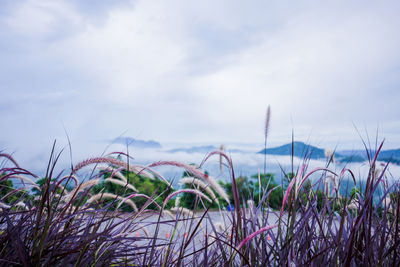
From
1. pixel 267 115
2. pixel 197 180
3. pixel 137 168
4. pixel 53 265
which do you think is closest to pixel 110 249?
pixel 53 265

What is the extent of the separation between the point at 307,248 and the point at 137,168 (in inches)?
35.3

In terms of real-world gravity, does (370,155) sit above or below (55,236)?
above

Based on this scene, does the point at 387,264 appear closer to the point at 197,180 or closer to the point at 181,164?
the point at 197,180

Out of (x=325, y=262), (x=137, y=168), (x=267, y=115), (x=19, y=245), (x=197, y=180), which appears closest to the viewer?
(x=19, y=245)

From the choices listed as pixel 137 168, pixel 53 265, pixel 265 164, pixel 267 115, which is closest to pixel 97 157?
pixel 137 168

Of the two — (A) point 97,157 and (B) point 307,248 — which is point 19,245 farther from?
(B) point 307,248

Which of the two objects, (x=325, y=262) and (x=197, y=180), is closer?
(x=325, y=262)

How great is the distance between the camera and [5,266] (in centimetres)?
128

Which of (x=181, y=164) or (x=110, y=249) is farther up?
(x=181, y=164)

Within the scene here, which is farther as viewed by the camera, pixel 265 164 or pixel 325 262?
pixel 265 164

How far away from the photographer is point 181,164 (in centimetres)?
146

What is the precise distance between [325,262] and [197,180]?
721mm

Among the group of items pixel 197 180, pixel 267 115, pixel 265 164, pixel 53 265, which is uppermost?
pixel 267 115

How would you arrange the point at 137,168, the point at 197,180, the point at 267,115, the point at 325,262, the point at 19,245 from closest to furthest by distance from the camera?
the point at 19,245
the point at 325,262
the point at 137,168
the point at 197,180
the point at 267,115
